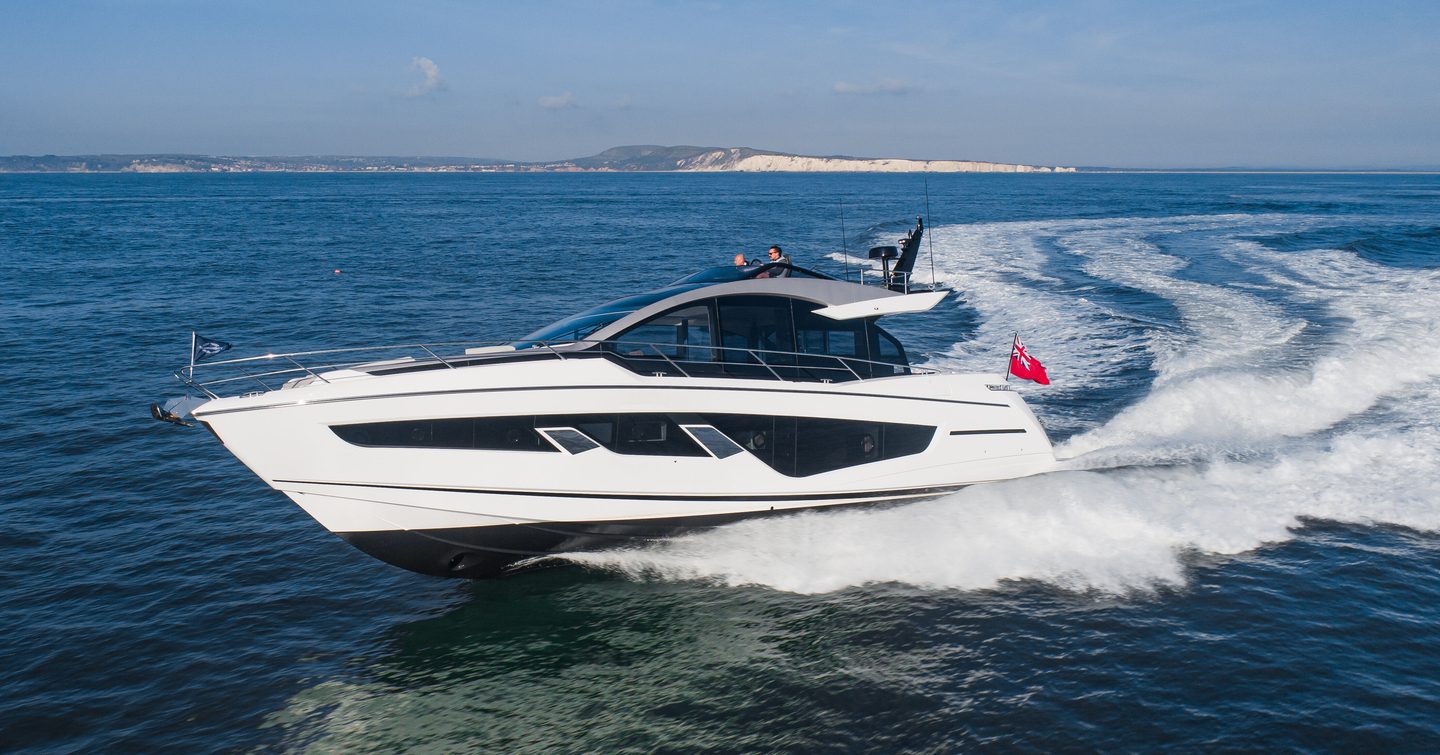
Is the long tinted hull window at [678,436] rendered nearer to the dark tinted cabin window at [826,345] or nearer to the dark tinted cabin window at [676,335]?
the dark tinted cabin window at [826,345]

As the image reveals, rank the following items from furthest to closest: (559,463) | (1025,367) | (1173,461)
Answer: (1173,461)
(1025,367)
(559,463)

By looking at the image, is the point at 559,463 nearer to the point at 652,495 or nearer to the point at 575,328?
the point at 652,495

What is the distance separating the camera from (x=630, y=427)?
9.38 m

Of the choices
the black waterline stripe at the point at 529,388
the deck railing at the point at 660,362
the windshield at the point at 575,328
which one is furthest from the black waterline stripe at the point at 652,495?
the windshield at the point at 575,328

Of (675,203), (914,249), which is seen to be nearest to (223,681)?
(914,249)

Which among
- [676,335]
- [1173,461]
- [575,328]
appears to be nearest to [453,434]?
[575,328]

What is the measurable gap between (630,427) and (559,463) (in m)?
0.83

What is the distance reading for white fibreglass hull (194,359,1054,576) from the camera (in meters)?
8.62

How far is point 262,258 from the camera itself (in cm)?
4034

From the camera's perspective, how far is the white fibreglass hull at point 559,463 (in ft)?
28.3

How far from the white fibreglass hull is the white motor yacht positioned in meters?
0.02

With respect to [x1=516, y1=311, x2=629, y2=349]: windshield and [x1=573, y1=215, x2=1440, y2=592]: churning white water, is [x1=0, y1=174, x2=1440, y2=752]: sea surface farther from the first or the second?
[x1=516, y1=311, x2=629, y2=349]: windshield

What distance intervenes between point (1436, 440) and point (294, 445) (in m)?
15.0

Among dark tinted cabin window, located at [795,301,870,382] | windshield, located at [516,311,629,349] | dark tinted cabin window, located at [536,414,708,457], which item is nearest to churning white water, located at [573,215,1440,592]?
dark tinted cabin window, located at [536,414,708,457]
